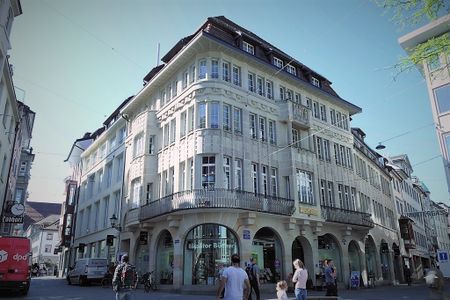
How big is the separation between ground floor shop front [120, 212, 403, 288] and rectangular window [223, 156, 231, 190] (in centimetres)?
174

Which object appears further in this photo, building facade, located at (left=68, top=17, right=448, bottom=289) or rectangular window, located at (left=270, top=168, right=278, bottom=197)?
rectangular window, located at (left=270, top=168, right=278, bottom=197)

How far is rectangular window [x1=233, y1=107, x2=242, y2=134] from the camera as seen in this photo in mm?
23625

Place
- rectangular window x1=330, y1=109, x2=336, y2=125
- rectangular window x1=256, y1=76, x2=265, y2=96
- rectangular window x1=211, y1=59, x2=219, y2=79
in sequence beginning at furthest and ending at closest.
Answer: rectangular window x1=330, y1=109, x2=336, y2=125 < rectangular window x1=256, y1=76, x2=265, y2=96 < rectangular window x1=211, y1=59, x2=219, y2=79

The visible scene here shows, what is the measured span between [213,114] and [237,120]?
1.75 meters

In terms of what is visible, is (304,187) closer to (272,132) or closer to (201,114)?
(272,132)

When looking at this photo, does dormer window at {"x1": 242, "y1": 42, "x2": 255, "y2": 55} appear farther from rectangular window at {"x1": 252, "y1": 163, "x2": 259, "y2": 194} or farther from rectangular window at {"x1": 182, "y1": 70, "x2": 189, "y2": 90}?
rectangular window at {"x1": 252, "y1": 163, "x2": 259, "y2": 194}

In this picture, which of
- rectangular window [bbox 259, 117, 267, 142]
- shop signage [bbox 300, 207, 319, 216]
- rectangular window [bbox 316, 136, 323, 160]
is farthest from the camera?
rectangular window [bbox 316, 136, 323, 160]

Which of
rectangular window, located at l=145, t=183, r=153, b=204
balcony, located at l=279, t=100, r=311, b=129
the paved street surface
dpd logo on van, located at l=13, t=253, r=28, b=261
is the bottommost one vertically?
the paved street surface

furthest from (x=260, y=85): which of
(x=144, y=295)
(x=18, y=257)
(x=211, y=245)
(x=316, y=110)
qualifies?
(x=18, y=257)

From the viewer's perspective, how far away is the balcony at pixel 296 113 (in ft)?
85.2

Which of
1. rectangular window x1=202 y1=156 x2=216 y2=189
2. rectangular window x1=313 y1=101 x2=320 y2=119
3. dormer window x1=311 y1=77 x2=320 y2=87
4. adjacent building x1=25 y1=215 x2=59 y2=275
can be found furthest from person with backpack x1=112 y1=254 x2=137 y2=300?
adjacent building x1=25 y1=215 x2=59 y2=275

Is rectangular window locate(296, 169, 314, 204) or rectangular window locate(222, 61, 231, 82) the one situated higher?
rectangular window locate(222, 61, 231, 82)

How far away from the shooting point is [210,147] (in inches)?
874

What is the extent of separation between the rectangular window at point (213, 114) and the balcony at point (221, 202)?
415 centimetres
